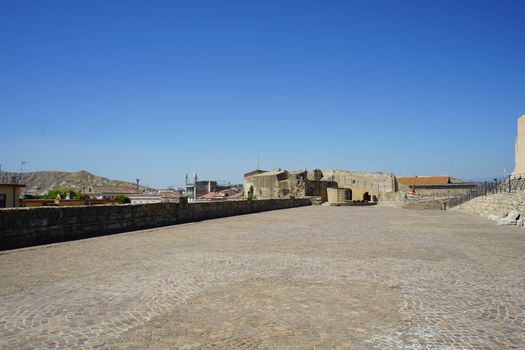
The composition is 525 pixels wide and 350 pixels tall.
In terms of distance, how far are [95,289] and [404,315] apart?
4154 mm

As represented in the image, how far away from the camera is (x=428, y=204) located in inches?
1374

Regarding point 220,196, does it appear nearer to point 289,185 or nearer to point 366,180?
point 289,185

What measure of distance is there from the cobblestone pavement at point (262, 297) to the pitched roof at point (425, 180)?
213ft

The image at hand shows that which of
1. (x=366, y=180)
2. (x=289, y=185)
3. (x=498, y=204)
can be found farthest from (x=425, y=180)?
(x=498, y=204)

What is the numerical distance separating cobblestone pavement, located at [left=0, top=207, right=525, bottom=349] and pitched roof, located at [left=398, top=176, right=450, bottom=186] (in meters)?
64.9

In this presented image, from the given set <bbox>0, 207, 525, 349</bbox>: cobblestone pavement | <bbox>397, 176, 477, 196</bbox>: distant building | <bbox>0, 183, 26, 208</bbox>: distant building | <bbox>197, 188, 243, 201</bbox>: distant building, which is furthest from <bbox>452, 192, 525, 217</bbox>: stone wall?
<bbox>397, 176, 477, 196</bbox>: distant building

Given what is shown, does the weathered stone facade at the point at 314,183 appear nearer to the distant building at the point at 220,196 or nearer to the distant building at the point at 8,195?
the distant building at the point at 220,196

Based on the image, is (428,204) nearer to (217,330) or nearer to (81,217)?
(81,217)

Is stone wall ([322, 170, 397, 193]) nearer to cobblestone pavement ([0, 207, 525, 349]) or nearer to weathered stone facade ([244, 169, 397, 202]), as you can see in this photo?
weathered stone facade ([244, 169, 397, 202])

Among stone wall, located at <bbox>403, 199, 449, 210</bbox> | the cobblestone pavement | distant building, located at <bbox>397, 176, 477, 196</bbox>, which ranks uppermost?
distant building, located at <bbox>397, 176, 477, 196</bbox>

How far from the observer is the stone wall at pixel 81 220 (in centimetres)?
988

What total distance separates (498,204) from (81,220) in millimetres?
20630

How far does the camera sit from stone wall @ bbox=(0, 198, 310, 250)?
9.88m

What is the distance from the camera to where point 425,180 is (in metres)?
72.4
